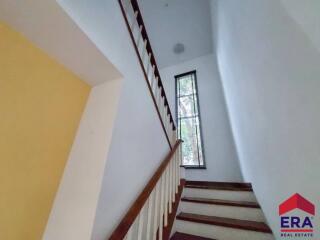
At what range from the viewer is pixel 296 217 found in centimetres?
94

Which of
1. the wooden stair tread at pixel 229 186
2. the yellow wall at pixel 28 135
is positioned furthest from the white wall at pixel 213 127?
the yellow wall at pixel 28 135

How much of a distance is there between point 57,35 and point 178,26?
3.55m

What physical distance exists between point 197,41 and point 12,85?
13.9 ft

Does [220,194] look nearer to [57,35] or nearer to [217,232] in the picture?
[217,232]

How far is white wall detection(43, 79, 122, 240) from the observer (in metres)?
1.00

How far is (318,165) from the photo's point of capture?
0.67 m

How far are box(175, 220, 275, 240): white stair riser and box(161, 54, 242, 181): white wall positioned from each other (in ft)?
Answer: 5.03

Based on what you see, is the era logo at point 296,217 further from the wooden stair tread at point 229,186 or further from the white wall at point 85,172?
the white wall at point 85,172

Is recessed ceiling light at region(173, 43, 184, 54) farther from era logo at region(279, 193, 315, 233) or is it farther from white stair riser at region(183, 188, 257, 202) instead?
era logo at region(279, 193, 315, 233)

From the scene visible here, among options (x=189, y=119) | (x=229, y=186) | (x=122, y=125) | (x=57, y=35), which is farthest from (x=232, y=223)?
(x=189, y=119)

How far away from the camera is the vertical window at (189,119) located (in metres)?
3.50

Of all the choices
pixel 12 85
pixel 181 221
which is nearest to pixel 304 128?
pixel 181 221

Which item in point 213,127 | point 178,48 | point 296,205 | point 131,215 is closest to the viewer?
point 296,205

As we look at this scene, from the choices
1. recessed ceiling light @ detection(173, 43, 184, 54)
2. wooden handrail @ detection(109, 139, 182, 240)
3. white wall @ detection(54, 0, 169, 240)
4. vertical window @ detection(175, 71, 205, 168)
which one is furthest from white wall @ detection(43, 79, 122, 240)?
recessed ceiling light @ detection(173, 43, 184, 54)
